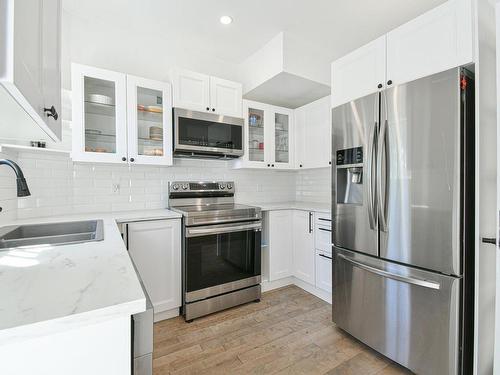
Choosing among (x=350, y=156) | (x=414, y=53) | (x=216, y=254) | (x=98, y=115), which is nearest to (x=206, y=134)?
(x=98, y=115)

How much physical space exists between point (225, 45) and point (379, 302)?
112 inches

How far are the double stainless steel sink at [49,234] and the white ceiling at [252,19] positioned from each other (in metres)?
1.92

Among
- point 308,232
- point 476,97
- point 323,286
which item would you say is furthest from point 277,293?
point 476,97

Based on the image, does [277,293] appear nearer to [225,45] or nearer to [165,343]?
[165,343]

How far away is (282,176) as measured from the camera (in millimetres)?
3605

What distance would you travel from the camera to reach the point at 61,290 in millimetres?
653

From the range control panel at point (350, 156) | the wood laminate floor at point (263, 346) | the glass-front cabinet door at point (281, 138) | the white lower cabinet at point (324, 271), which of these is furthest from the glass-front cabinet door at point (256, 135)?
the wood laminate floor at point (263, 346)

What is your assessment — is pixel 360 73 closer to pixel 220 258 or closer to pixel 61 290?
pixel 220 258

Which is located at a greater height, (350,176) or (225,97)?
(225,97)

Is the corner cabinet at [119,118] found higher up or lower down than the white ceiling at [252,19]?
lower down

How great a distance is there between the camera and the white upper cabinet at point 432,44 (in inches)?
54.2

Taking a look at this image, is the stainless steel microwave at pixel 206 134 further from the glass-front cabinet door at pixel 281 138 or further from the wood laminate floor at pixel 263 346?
the wood laminate floor at pixel 263 346

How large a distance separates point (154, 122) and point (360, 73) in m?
1.89

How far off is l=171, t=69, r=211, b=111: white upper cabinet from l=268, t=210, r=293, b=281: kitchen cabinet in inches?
54.9
